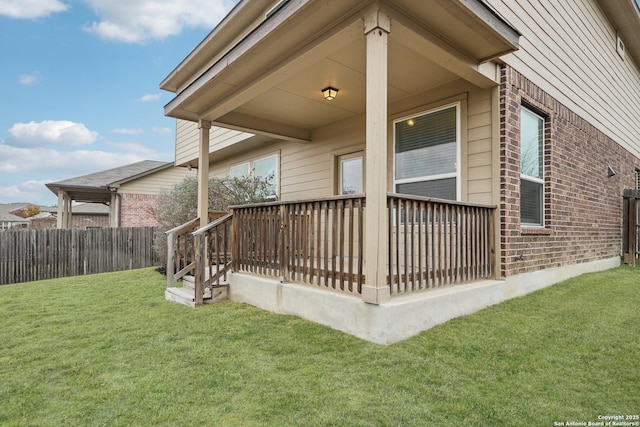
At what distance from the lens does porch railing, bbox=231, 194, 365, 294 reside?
3.55 meters

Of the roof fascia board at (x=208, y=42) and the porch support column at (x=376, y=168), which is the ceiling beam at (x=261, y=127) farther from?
the porch support column at (x=376, y=168)

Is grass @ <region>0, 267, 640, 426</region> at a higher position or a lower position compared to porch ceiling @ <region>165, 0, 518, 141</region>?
lower

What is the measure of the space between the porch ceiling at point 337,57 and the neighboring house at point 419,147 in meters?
0.02

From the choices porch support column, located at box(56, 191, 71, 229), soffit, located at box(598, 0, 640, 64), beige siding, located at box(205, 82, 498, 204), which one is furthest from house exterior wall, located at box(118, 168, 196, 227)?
soffit, located at box(598, 0, 640, 64)

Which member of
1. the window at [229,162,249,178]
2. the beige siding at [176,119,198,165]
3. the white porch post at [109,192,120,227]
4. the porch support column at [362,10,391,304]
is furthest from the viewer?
the white porch post at [109,192,120,227]

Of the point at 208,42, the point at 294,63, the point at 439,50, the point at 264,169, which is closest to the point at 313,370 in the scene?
the point at 294,63

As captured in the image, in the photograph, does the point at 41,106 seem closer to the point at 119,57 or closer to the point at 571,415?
the point at 119,57

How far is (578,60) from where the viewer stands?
677 cm

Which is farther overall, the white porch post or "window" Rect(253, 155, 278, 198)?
the white porch post

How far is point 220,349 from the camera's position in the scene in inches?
129

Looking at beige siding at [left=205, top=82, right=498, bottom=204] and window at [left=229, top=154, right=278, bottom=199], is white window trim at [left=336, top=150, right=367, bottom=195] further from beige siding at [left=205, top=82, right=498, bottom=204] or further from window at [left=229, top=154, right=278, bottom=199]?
window at [left=229, top=154, right=278, bottom=199]

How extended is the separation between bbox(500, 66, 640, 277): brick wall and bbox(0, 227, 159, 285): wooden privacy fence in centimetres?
956

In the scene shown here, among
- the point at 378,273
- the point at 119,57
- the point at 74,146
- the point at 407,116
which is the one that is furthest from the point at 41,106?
the point at 378,273

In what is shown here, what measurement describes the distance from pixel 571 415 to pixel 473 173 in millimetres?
3216
